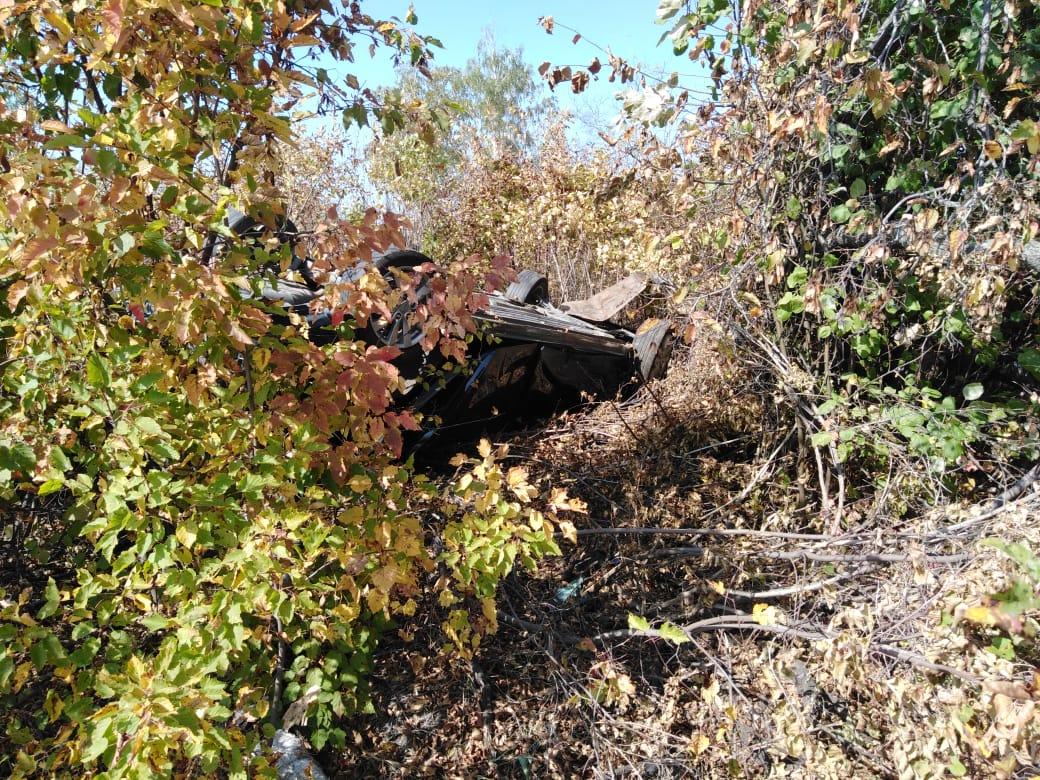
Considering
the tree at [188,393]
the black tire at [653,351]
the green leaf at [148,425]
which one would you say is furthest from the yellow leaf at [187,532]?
the black tire at [653,351]

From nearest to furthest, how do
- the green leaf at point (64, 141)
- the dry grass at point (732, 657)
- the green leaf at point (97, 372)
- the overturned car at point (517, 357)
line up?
the green leaf at point (64, 141) → the green leaf at point (97, 372) → the dry grass at point (732, 657) → the overturned car at point (517, 357)

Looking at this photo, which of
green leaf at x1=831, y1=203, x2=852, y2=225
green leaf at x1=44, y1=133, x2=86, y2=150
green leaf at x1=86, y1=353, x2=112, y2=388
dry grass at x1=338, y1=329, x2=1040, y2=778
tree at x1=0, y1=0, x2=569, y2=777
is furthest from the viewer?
green leaf at x1=831, y1=203, x2=852, y2=225

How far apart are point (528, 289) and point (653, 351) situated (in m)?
1.11

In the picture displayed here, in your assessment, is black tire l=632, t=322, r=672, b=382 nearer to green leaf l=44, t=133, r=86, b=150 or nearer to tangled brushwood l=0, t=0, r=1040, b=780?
tangled brushwood l=0, t=0, r=1040, b=780

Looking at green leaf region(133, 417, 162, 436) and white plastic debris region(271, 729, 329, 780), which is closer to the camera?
green leaf region(133, 417, 162, 436)

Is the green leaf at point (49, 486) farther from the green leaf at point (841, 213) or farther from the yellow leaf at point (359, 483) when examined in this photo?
the green leaf at point (841, 213)

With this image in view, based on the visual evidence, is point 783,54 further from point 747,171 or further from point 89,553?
point 89,553

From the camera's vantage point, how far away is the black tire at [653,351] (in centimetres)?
527

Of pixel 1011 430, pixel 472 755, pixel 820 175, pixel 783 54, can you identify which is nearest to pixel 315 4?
pixel 783 54

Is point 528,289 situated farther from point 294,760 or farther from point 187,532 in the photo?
point 187,532

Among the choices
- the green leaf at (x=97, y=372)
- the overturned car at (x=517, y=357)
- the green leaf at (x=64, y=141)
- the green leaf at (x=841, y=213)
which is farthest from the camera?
the overturned car at (x=517, y=357)

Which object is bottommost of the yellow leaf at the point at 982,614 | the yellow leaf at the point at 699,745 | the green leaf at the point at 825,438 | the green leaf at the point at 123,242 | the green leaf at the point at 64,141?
the yellow leaf at the point at 699,745

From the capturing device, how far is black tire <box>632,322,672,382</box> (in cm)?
527

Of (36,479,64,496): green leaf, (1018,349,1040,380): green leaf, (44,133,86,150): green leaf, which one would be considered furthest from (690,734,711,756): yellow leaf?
(44,133,86,150): green leaf
